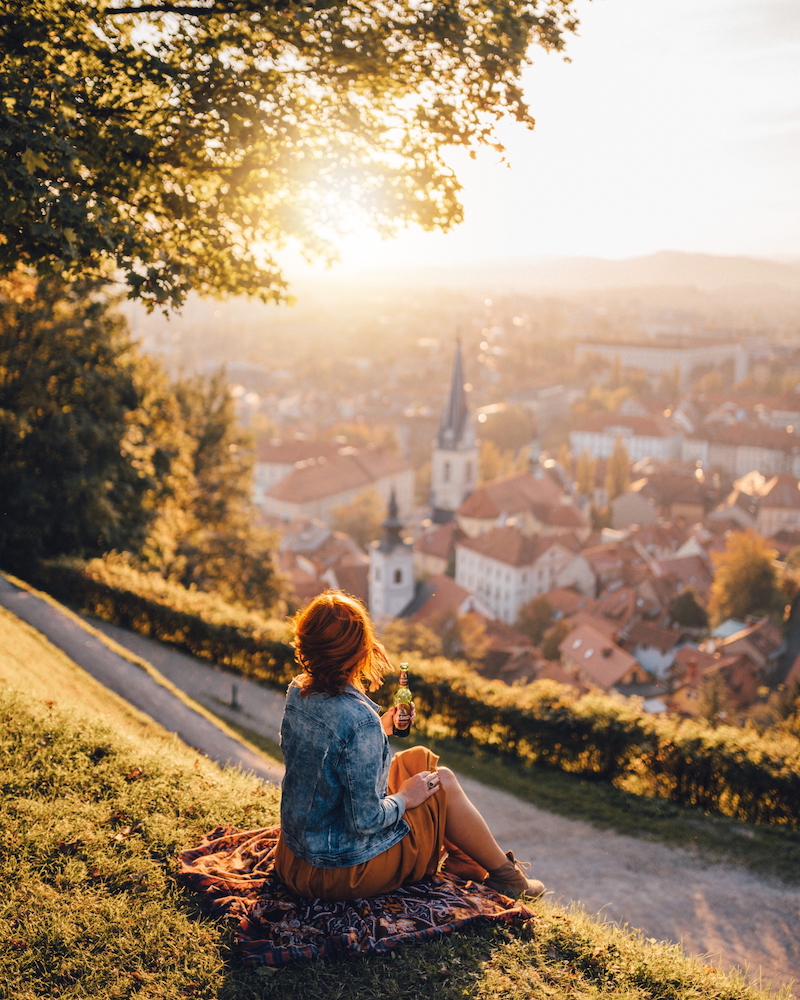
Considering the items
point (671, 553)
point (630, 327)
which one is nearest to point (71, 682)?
point (671, 553)

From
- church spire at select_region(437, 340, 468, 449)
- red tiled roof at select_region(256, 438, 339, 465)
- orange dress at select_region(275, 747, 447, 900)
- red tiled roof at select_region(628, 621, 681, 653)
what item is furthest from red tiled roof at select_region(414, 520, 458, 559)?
orange dress at select_region(275, 747, 447, 900)

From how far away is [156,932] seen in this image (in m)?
3.36

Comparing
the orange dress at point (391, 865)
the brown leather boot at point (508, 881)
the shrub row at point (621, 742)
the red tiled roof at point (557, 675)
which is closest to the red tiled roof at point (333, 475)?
the red tiled roof at point (557, 675)

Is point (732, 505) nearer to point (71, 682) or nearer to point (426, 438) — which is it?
point (426, 438)

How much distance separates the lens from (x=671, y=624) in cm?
4125

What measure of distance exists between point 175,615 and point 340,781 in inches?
342

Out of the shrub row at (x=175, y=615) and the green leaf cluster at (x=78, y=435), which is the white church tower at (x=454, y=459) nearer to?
the green leaf cluster at (x=78, y=435)

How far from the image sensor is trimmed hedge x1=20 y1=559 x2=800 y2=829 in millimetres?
7250

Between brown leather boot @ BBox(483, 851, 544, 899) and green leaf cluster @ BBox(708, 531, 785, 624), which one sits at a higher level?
brown leather boot @ BBox(483, 851, 544, 899)

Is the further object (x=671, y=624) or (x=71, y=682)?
(x=671, y=624)

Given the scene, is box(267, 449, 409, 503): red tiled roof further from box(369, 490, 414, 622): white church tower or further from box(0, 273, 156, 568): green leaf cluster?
box(0, 273, 156, 568): green leaf cluster

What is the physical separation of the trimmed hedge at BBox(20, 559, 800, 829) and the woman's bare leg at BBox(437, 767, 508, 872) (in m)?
4.33

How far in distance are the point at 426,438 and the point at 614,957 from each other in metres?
100

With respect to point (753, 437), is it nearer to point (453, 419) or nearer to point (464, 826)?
point (453, 419)
